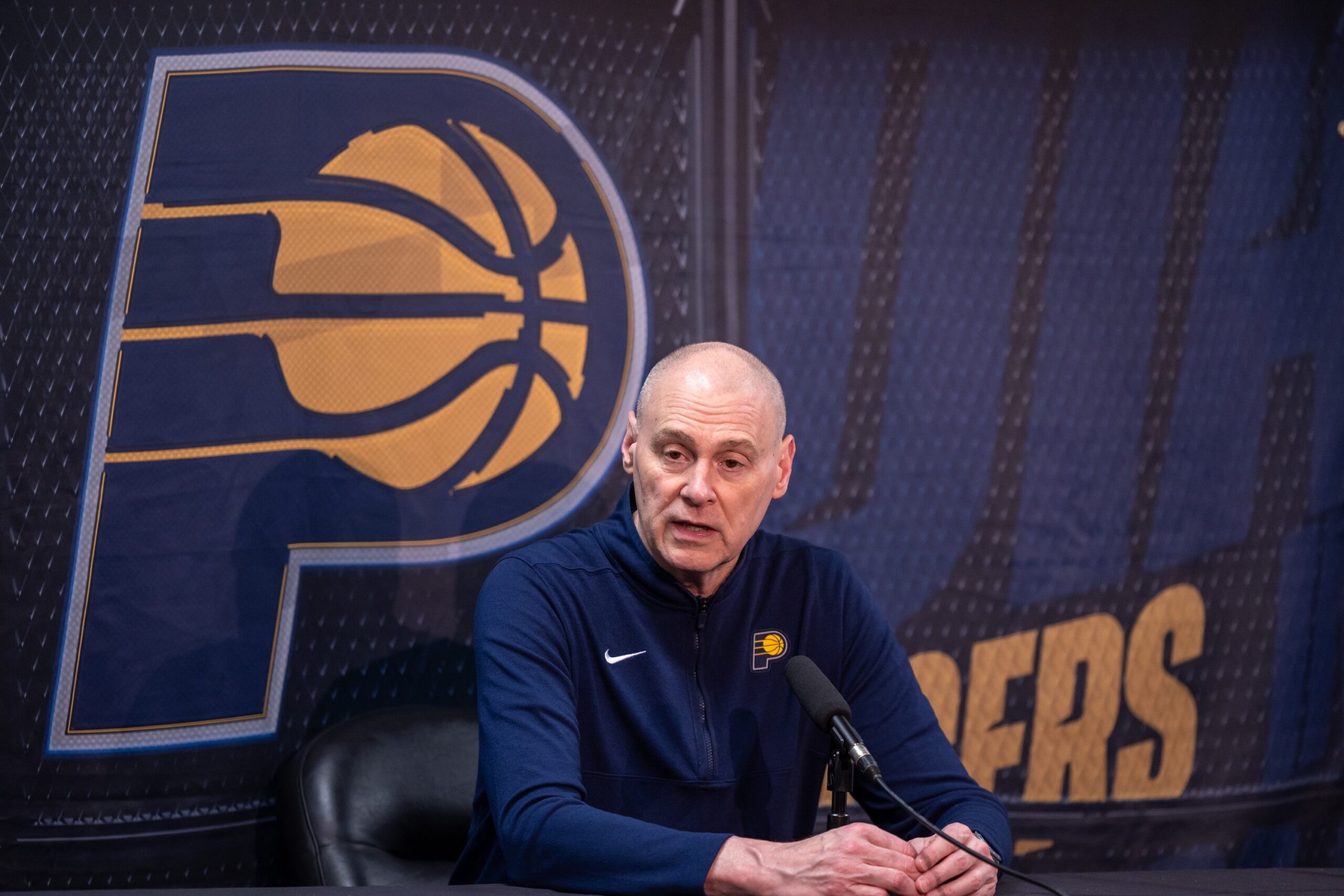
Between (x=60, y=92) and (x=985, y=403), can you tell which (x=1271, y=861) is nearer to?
(x=985, y=403)

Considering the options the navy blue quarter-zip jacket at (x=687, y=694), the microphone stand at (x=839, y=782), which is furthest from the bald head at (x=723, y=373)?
the microphone stand at (x=839, y=782)

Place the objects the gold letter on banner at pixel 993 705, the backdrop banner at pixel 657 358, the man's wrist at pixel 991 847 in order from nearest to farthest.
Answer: the man's wrist at pixel 991 847
the backdrop banner at pixel 657 358
the gold letter on banner at pixel 993 705

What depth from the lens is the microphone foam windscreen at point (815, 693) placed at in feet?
4.15

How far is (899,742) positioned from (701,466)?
538mm

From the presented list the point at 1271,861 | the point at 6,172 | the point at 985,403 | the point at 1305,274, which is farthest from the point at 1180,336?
the point at 6,172

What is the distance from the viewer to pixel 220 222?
6.89 feet

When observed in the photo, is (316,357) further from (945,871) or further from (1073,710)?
(1073,710)

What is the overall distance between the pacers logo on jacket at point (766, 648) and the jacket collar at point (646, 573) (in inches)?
3.2

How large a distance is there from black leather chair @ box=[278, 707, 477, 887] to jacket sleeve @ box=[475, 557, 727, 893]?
1.14ft

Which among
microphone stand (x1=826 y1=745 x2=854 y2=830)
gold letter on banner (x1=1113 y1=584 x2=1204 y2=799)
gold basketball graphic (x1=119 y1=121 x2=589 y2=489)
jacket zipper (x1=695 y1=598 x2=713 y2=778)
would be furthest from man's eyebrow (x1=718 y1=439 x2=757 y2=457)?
gold letter on banner (x1=1113 y1=584 x2=1204 y2=799)

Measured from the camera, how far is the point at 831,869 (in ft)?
4.03

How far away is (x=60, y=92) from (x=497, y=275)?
2.94 feet

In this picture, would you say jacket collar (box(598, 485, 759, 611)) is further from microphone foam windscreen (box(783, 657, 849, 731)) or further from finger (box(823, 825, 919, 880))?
finger (box(823, 825, 919, 880))

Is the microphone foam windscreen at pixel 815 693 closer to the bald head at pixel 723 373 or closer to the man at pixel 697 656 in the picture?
the man at pixel 697 656
